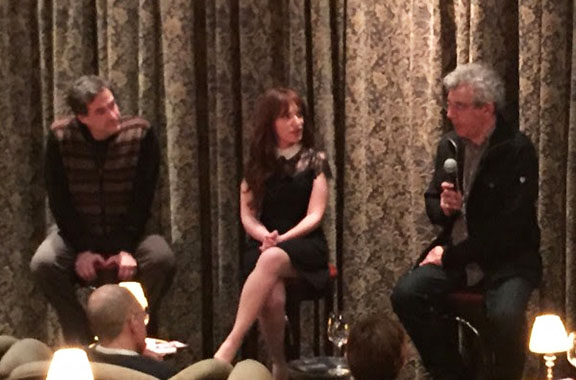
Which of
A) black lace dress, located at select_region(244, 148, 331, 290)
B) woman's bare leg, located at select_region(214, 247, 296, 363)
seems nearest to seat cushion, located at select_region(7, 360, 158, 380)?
woman's bare leg, located at select_region(214, 247, 296, 363)

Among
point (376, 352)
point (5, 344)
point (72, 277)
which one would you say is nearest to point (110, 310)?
point (5, 344)

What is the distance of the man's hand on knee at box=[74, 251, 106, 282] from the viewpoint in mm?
4676

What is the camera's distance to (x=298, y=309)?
Result: 16.1 feet

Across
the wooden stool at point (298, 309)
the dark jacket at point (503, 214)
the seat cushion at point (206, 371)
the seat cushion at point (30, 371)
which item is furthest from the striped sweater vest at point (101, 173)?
the seat cushion at point (206, 371)

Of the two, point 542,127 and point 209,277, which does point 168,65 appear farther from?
point 542,127

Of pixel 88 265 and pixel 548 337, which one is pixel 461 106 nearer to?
pixel 548 337

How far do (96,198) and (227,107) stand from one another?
781 mm

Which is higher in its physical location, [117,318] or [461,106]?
[461,106]

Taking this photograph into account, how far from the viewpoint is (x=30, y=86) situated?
18.0 ft

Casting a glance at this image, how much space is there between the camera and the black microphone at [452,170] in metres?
4.25

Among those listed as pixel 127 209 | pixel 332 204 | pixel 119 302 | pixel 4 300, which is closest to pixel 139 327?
pixel 119 302

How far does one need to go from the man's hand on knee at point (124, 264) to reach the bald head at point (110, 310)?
1.17 metres

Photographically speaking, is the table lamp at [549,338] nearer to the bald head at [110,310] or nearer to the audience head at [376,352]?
the audience head at [376,352]

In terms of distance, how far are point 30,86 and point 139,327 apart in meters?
2.40
